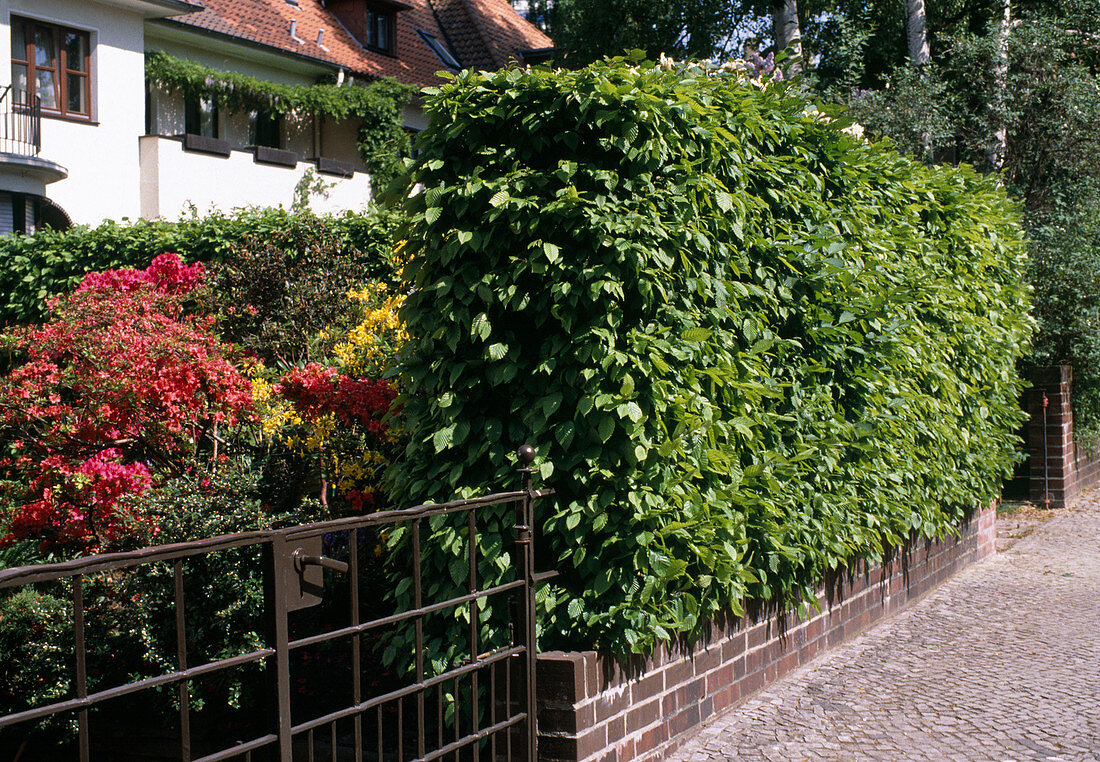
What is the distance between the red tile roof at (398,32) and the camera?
2148 centimetres

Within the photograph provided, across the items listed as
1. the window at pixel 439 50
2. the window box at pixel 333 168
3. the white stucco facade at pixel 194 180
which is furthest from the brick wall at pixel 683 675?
the window at pixel 439 50

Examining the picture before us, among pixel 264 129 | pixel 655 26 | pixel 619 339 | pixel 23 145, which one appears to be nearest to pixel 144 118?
→ pixel 23 145

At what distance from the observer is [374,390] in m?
5.81

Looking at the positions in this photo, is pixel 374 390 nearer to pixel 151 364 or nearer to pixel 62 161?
pixel 151 364

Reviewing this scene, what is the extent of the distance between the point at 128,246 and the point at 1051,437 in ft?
38.4

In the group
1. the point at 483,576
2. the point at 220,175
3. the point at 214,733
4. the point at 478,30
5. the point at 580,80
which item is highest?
the point at 478,30

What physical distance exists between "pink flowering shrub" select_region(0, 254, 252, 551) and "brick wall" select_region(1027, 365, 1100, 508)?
893 cm

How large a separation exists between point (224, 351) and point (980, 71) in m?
11.4

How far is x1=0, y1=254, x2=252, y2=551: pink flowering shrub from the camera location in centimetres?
565

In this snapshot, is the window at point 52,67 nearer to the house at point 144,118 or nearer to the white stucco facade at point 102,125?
the house at point 144,118

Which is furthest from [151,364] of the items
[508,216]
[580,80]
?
[580,80]

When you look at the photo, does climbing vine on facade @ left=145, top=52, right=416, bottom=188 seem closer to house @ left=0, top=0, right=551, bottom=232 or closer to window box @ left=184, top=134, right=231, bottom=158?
house @ left=0, top=0, right=551, bottom=232

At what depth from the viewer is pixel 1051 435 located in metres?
11.3

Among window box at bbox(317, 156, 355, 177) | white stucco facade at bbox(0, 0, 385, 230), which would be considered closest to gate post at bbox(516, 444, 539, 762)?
white stucco facade at bbox(0, 0, 385, 230)
